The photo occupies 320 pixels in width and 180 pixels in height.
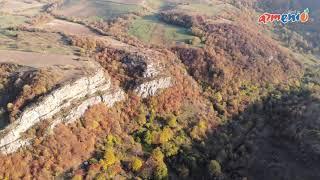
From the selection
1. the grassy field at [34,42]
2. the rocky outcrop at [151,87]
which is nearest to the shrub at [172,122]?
the rocky outcrop at [151,87]

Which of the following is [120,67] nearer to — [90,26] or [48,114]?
[48,114]

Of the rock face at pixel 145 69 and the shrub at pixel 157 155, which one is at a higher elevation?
the rock face at pixel 145 69

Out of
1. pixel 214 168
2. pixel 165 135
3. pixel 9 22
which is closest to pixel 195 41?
pixel 165 135

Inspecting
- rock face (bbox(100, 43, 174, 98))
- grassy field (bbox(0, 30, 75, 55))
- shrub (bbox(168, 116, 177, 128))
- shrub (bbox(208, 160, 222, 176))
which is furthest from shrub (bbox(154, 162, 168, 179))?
grassy field (bbox(0, 30, 75, 55))

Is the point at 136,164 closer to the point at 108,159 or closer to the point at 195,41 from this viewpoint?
the point at 108,159

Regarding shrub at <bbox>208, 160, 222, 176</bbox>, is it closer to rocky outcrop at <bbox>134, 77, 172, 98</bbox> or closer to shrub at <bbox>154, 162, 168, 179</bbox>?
shrub at <bbox>154, 162, 168, 179</bbox>

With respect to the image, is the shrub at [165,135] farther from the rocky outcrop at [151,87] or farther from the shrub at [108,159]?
the shrub at [108,159]
